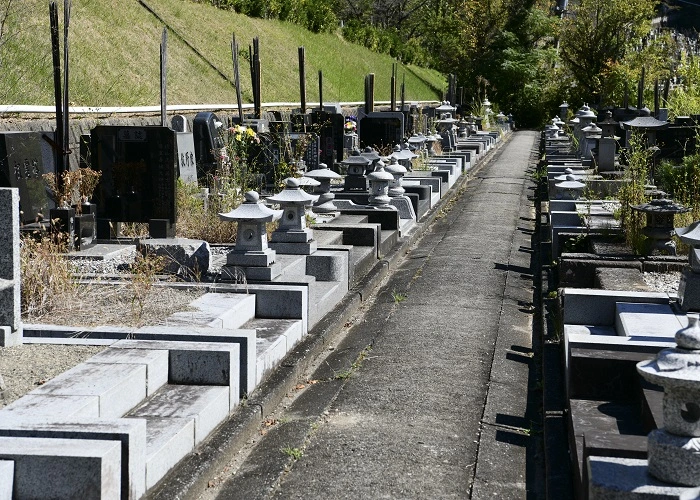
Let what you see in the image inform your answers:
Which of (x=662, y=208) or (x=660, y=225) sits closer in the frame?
(x=662, y=208)

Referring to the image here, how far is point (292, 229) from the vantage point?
11484mm

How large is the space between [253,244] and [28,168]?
4108mm

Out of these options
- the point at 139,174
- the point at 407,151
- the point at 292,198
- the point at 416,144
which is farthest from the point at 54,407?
the point at 416,144

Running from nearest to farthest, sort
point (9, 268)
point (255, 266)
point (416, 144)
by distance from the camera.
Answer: point (9, 268), point (255, 266), point (416, 144)

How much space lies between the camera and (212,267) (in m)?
10.9

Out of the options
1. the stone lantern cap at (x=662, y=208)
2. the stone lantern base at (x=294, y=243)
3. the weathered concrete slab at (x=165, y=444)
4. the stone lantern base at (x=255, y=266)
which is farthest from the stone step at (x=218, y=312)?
the stone lantern cap at (x=662, y=208)

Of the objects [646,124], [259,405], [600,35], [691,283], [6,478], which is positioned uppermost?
[600,35]

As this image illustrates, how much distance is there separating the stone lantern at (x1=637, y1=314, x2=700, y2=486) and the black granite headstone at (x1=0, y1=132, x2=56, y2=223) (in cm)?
905

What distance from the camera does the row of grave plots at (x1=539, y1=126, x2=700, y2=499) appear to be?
5.55m

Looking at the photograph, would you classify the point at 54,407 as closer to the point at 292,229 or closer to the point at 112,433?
the point at 112,433

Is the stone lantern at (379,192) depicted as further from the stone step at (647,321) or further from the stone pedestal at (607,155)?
the stone step at (647,321)

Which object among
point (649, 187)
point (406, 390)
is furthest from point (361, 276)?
point (649, 187)

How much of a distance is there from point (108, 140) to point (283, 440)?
6.24 metres

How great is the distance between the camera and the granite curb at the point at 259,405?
19.9 feet
